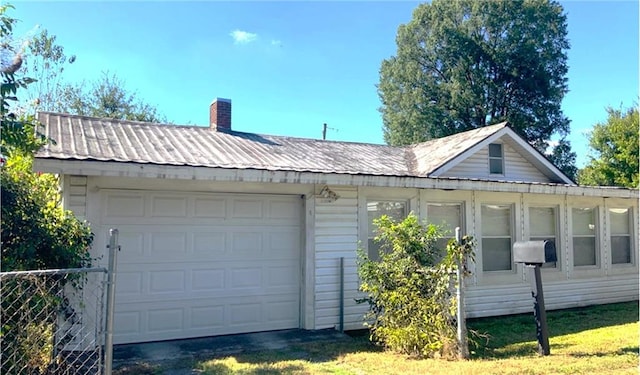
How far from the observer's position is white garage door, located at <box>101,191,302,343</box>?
6785 millimetres

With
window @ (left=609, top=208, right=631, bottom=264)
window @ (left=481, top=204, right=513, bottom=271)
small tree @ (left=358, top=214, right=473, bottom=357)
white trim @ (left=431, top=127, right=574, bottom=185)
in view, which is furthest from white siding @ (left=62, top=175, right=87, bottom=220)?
window @ (left=609, top=208, right=631, bottom=264)

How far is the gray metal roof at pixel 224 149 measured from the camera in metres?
7.07

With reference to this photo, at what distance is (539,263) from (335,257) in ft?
10.3

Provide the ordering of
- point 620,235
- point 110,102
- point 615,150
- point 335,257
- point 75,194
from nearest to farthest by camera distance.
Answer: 1. point 75,194
2. point 335,257
3. point 620,235
4. point 615,150
5. point 110,102

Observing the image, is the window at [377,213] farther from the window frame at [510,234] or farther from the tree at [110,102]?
the tree at [110,102]

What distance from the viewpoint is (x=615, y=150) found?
22359 mm

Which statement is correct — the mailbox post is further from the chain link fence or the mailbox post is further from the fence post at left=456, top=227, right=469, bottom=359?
the chain link fence

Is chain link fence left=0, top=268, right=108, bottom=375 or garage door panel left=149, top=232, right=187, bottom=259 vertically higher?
garage door panel left=149, top=232, right=187, bottom=259

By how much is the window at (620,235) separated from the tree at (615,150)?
35.0ft

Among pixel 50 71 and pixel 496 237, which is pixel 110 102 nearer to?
pixel 50 71

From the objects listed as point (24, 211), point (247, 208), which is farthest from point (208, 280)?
point (24, 211)

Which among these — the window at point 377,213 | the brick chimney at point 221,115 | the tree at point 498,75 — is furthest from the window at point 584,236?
the tree at point 498,75

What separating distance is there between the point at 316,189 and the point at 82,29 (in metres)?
6.52

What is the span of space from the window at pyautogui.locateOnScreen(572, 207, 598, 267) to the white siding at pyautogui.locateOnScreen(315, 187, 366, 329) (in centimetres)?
545
